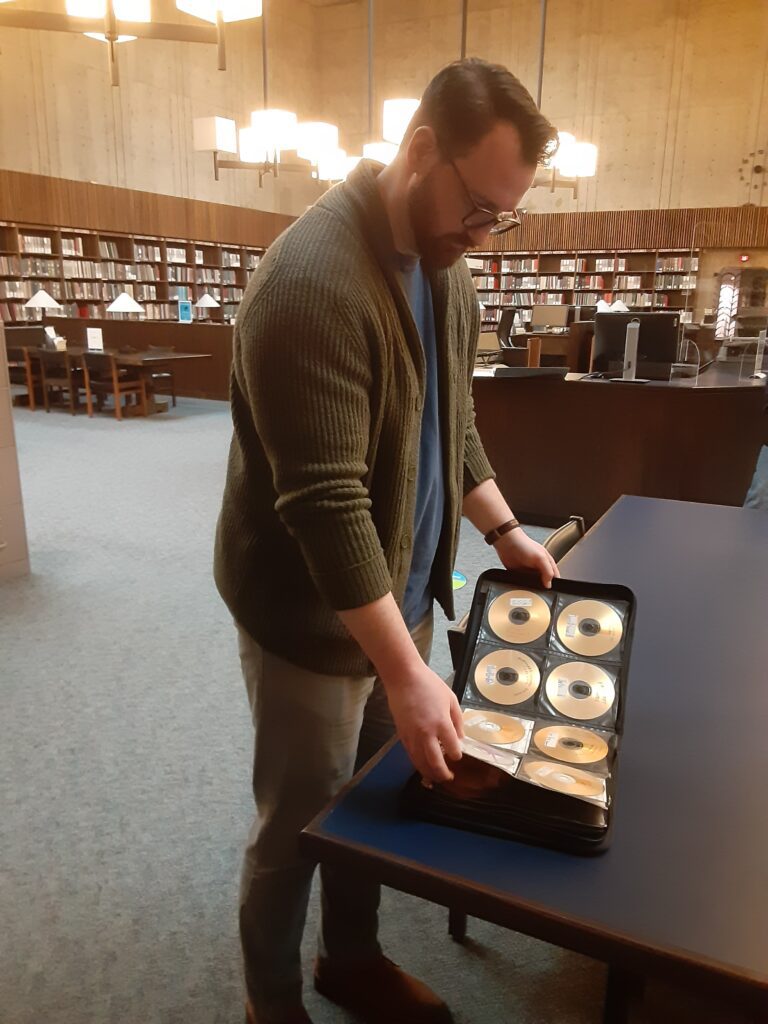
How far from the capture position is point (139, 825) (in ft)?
6.39

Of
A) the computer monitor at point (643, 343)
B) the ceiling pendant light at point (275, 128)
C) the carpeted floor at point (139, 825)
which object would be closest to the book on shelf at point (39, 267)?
the ceiling pendant light at point (275, 128)

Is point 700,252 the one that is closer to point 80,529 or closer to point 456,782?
point 80,529

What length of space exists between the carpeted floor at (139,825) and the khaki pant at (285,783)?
0.31m

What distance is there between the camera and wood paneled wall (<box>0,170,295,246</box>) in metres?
9.93

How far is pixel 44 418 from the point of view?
8242 millimetres

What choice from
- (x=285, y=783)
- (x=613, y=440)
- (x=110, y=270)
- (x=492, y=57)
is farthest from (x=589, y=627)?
(x=492, y=57)

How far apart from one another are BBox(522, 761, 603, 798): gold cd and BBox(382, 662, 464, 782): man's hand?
9cm

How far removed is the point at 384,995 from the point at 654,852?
793mm

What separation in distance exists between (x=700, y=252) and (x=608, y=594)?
12579 millimetres

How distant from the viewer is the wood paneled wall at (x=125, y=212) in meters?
9.93

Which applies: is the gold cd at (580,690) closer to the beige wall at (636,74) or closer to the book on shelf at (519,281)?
the beige wall at (636,74)

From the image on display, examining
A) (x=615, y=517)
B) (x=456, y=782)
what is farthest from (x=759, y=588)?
(x=456, y=782)

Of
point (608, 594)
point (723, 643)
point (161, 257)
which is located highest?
point (161, 257)

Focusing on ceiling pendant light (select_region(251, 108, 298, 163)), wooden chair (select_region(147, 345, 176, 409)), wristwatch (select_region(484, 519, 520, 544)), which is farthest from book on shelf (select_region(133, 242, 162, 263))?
wristwatch (select_region(484, 519, 520, 544))
